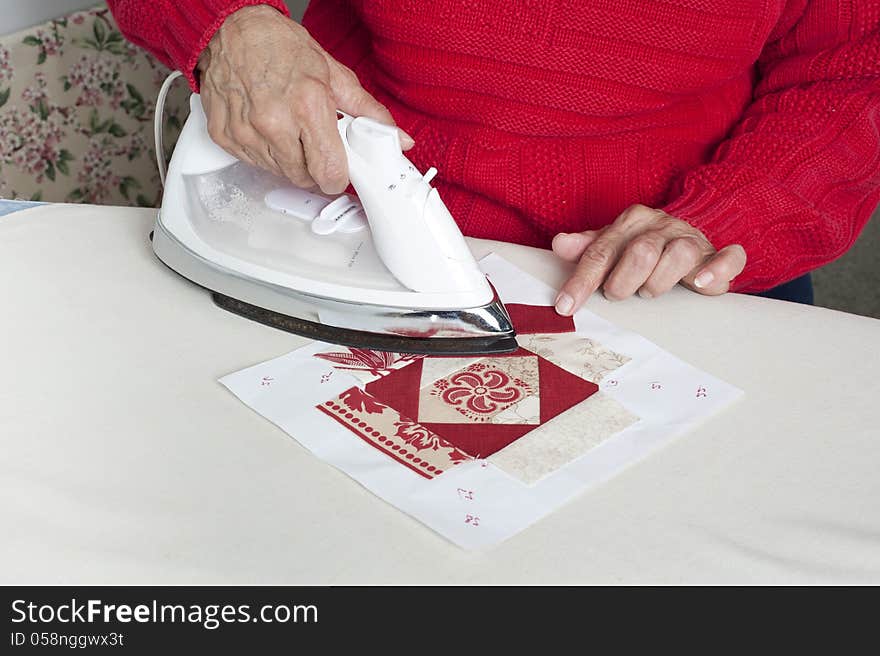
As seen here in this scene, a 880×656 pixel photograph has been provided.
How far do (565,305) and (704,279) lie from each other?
0.15 m

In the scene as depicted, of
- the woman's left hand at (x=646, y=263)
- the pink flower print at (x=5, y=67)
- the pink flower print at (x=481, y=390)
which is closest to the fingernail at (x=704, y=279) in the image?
the woman's left hand at (x=646, y=263)

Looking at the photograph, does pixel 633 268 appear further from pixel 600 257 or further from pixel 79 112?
pixel 79 112

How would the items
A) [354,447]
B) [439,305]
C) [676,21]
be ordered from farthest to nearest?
1. [676,21]
2. [439,305]
3. [354,447]

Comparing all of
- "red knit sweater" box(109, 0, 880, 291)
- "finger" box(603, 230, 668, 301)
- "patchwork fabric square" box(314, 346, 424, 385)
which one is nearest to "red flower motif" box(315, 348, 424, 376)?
"patchwork fabric square" box(314, 346, 424, 385)

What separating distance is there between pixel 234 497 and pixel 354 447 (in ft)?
0.35

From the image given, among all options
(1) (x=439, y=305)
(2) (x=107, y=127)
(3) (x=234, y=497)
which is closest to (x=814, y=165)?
(1) (x=439, y=305)

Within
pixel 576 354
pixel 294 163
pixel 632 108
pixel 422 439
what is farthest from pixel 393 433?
pixel 632 108

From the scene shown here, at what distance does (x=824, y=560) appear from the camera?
69cm

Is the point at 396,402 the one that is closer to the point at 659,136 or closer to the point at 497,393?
the point at 497,393

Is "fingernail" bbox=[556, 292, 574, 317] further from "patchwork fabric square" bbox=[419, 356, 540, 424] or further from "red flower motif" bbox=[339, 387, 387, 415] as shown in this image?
"red flower motif" bbox=[339, 387, 387, 415]

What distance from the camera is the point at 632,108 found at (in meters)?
1.14

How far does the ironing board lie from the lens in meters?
0.67

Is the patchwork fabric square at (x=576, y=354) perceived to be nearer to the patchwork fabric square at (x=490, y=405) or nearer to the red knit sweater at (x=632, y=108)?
the patchwork fabric square at (x=490, y=405)

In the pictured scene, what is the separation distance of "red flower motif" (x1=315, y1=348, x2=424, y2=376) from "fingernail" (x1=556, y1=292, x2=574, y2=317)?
160 millimetres
